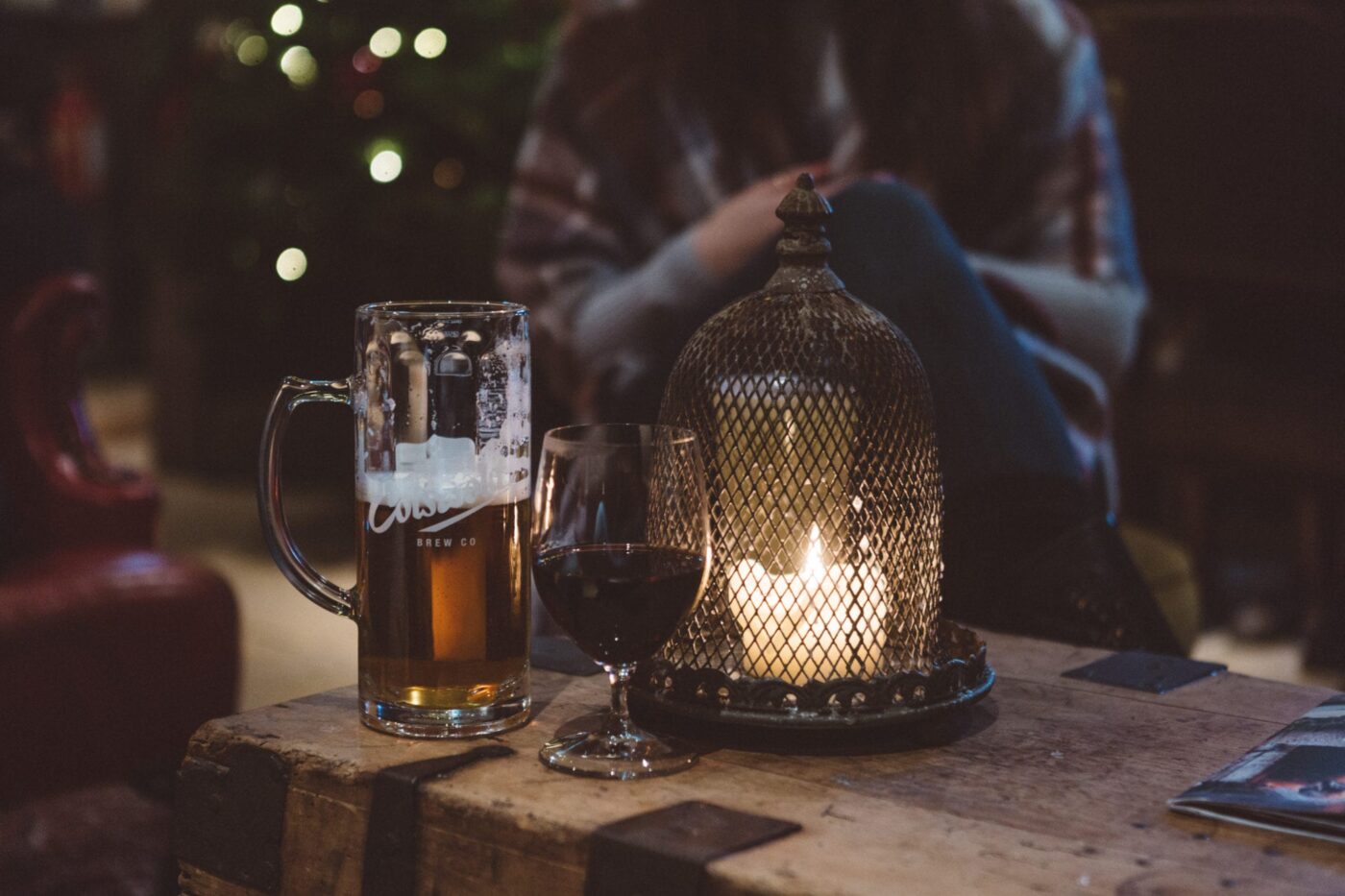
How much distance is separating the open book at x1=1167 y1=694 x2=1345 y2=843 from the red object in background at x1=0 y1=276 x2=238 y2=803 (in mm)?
1373

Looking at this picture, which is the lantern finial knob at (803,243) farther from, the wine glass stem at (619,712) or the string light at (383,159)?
the string light at (383,159)

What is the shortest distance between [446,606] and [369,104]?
3.00 m

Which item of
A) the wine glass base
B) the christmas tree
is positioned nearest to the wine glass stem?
the wine glass base

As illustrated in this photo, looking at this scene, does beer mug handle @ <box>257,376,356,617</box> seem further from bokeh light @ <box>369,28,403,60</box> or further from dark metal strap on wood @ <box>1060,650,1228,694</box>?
bokeh light @ <box>369,28,403,60</box>

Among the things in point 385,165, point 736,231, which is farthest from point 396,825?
point 385,165

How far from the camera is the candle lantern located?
32.6 inches

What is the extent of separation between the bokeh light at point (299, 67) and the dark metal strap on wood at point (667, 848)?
3175 millimetres

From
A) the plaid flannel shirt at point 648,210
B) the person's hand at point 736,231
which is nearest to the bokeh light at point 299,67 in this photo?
the plaid flannel shirt at point 648,210

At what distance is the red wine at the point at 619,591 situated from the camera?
74cm

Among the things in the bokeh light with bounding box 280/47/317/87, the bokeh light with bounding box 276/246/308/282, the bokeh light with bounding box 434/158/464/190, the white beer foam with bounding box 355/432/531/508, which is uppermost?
the bokeh light with bounding box 280/47/317/87

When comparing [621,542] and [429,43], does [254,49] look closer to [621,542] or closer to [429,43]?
[429,43]

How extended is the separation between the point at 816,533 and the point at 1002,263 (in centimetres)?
100

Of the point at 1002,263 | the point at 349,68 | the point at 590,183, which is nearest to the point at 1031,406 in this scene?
the point at 1002,263

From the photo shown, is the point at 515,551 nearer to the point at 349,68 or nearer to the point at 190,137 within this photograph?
the point at 349,68
